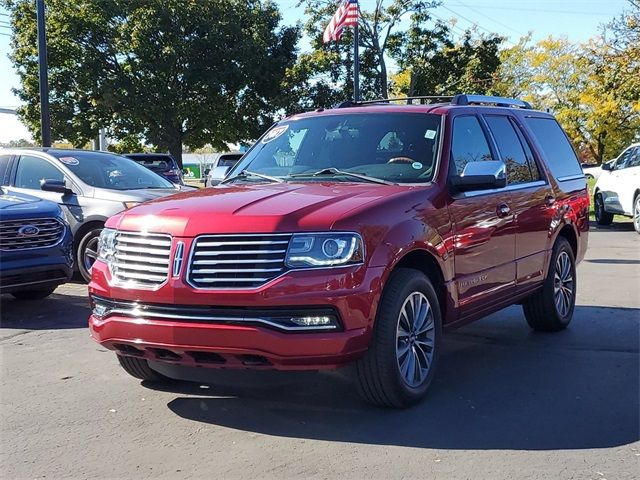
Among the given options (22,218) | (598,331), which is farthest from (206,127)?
(598,331)

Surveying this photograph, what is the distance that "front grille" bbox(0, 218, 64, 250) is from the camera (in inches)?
299

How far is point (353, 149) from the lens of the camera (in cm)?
548

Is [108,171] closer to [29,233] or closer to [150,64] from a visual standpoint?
[29,233]

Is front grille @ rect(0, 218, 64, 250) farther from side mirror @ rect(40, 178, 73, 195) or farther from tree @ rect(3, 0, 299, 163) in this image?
tree @ rect(3, 0, 299, 163)

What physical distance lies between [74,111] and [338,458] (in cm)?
3353

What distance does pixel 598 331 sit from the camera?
22.4 feet

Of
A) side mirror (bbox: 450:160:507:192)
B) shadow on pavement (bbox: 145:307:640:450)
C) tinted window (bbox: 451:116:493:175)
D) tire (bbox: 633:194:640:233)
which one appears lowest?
shadow on pavement (bbox: 145:307:640:450)

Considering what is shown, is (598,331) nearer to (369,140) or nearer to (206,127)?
(369,140)

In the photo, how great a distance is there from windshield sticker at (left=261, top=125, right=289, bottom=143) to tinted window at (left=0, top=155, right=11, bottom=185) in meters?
5.59

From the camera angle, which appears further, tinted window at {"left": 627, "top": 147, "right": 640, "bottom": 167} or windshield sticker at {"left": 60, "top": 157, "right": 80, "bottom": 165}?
tinted window at {"left": 627, "top": 147, "right": 640, "bottom": 167}

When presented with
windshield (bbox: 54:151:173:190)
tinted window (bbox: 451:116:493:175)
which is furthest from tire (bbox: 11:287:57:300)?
tinted window (bbox: 451:116:493:175)

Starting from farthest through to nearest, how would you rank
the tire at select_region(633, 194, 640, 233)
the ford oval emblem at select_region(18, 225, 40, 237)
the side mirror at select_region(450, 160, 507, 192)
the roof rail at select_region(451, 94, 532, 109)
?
the tire at select_region(633, 194, 640, 233) < the ford oval emblem at select_region(18, 225, 40, 237) < the roof rail at select_region(451, 94, 532, 109) < the side mirror at select_region(450, 160, 507, 192)

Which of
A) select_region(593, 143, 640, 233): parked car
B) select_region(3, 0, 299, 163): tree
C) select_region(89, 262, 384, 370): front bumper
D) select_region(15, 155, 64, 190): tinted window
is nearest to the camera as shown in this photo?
select_region(89, 262, 384, 370): front bumper

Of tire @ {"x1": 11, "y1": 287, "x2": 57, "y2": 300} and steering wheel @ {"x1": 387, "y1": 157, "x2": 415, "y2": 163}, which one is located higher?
steering wheel @ {"x1": 387, "y1": 157, "x2": 415, "y2": 163}
